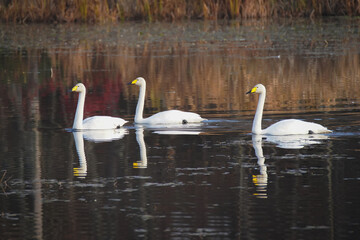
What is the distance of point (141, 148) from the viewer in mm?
10883

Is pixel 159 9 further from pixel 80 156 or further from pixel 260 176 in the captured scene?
pixel 260 176

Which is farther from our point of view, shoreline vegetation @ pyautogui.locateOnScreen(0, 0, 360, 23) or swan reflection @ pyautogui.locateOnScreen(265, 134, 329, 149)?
shoreline vegetation @ pyautogui.locateOnScreen(0, 0, 360, 23)

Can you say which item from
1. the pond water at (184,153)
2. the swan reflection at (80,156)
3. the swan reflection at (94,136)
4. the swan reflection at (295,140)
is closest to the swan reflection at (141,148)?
the pond water at (184,153)

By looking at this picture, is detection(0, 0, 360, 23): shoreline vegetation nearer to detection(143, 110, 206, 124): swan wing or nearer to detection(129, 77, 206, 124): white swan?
detection(129, 77, 206, 124): white swan

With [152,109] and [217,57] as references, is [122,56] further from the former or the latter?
[152,109]

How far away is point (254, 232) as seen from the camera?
663 cm

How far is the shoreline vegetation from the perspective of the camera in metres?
35.3

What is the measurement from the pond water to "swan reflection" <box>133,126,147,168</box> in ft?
0.07

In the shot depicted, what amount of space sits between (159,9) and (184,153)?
2688 centimetres

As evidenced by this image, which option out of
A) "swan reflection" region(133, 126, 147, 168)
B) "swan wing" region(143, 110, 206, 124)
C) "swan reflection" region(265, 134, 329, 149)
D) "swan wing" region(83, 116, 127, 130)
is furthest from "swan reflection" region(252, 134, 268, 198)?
"swan wing" region(83, 116, 127, 130)

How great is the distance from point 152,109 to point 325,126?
158 inches

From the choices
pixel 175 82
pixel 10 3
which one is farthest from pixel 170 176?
pixel 10 3

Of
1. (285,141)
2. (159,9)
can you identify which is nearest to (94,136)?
(285,141)

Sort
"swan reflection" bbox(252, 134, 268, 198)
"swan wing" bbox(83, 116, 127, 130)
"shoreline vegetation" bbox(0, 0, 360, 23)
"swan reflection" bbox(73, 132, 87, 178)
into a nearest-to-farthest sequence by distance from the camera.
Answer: "swan reflection" bbox(252, 134, 268, 198) < "swan reflection" bbox(73, 132, 87, 178) < "swan wing" bbox(83, 116, 127, 130) < "shoreline vegetation" bbox(0, 0, 360, 23)
